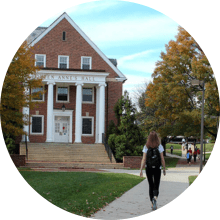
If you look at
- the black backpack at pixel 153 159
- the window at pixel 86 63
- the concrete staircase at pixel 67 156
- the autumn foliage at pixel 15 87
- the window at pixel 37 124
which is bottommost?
the concrete staircase at pixel 67 156

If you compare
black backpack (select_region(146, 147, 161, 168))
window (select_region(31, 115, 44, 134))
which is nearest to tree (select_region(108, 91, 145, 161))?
window (select_region(31, 115, 44, 134))

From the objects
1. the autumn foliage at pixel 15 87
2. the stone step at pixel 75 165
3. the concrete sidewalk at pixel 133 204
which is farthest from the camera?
the stone step at pixel 75 165

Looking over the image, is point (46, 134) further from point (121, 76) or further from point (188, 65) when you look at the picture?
point (188, 65)

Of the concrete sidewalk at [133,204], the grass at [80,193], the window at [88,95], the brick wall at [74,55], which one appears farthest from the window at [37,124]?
the concrete sidewalk at [133,204]

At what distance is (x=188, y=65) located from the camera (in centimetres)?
2241

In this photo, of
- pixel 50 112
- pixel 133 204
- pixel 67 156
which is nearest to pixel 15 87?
pixel 133 204

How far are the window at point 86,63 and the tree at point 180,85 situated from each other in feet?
21.8

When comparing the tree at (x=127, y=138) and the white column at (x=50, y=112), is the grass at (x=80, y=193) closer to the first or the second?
the tree at (x=127, y=138)

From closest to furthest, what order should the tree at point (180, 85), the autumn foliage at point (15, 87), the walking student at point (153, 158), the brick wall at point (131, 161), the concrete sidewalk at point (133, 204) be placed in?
the concrete sidewalk at point (133, 204) < the walking student at point (153, 158) < the autumn foliage at point (15, 87) < the tree at point (180, 85) < the brick wall at point (131, 161)

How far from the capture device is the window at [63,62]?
29.6 m

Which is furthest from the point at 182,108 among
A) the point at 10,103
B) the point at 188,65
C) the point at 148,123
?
the point at 10,103

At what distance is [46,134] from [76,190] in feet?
59.3

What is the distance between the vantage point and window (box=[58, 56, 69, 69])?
1164 inches

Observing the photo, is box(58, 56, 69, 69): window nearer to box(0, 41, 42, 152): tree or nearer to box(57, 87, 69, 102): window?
box(57, 87, 69, 102): window
